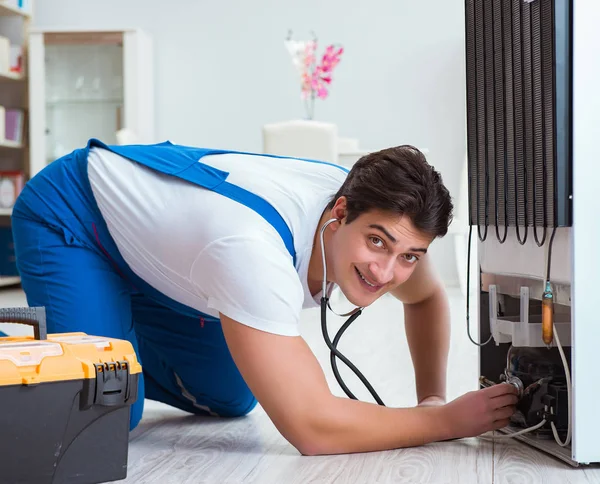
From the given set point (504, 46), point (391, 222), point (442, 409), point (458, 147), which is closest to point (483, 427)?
point (442, 409)

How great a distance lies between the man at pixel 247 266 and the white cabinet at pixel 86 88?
12.9 ft

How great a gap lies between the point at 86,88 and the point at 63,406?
4955 mm

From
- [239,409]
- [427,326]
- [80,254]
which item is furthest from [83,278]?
[427,326]

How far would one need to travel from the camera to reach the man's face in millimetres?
1216

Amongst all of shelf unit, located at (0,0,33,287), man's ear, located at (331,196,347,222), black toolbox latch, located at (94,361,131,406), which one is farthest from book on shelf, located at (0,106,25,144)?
black toolbox latch, located at (94,361,131,406)

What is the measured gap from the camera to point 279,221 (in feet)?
4.20

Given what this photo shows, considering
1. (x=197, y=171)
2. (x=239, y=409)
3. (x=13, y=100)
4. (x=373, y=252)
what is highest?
(x=13, y=100)

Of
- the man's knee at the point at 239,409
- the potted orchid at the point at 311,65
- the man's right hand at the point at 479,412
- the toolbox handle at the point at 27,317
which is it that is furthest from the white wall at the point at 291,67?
the toolbox handle at the point at 27,317

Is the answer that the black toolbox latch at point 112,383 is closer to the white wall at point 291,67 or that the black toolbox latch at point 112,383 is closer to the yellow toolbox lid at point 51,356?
the yellow toolbox lid at point 51,356

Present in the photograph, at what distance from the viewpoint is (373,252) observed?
1232 millimetres

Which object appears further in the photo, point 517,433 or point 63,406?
point 517,433

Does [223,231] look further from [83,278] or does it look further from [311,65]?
[311,65]

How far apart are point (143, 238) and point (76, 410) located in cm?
43

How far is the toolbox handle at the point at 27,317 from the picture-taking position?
111 cm
